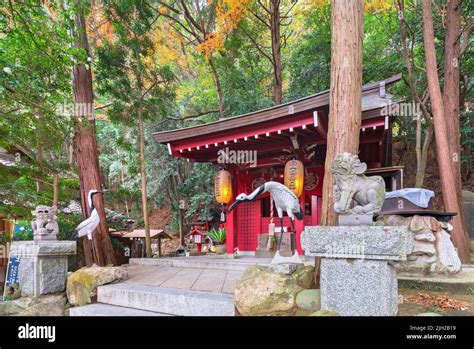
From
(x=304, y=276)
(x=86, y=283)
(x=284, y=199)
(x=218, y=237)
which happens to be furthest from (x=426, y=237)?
(x=218, y=237)

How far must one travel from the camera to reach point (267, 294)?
137 inches

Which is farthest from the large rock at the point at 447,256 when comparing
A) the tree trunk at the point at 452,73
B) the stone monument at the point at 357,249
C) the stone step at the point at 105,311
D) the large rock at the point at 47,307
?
the large rock at the point at 47,307

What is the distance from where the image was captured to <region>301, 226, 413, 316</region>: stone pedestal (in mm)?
2812

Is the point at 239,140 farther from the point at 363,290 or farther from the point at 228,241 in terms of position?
the point at 363,290

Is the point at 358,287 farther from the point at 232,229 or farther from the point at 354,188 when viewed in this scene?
the point at 232,229

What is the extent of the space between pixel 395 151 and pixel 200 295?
49.9 ft

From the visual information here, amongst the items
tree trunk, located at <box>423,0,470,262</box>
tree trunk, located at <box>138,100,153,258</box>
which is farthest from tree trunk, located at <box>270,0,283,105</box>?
tree trunk, located at <box>423,0,470,262</box>

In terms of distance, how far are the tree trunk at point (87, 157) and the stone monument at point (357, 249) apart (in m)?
5.91

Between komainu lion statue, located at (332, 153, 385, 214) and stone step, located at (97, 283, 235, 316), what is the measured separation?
191cm

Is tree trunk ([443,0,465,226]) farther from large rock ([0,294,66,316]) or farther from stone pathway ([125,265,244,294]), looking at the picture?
large rock ([0,294,66,316])

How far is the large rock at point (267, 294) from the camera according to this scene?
3424 millimetres

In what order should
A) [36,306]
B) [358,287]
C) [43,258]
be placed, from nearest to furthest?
[358,287] → [36,306] → [43,258]

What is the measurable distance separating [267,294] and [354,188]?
157 centimetres

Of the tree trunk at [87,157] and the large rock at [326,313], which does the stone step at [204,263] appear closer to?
the tree trunk at [87,157]
